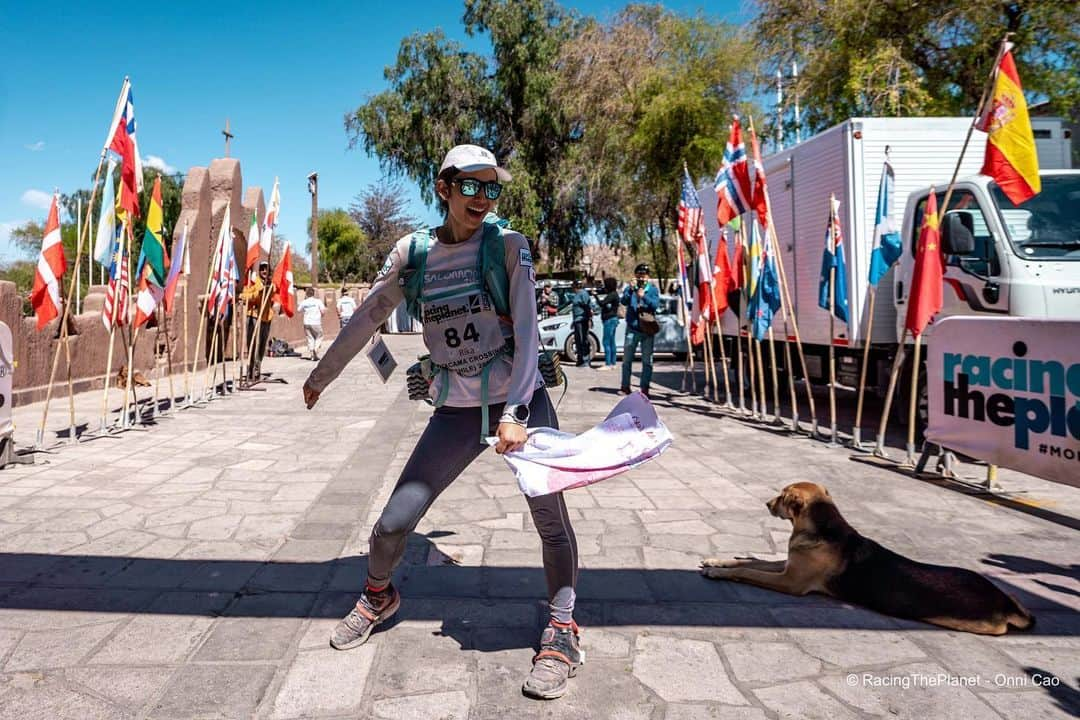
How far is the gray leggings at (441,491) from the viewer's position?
2889mm

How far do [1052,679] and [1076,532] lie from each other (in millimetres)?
2423

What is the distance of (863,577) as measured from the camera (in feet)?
11.6

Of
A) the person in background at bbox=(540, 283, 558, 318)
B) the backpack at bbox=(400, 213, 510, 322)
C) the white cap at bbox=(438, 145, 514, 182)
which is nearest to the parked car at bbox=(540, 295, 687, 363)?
the person in background at bbox=(540, 283, 558, 318)

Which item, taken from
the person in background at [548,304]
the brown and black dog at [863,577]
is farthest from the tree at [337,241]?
the brown and black dog at [863,577]

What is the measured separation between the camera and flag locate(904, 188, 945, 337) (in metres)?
6.67

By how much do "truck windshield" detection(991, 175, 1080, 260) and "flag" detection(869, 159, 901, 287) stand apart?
0.91 meters

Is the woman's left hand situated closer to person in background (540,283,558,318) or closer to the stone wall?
the stone wall

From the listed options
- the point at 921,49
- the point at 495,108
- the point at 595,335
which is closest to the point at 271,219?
the point at 595,335

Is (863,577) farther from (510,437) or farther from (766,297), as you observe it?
(766,297)

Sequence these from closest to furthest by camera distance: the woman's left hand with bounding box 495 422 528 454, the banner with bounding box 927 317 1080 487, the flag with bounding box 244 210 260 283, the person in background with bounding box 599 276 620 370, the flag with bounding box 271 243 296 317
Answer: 1. the woman's left hand with bounding box 495 422 528 454
2. the banner with bounding box 927 317 1080 487
3. the flag with bounding box 244 210 260 283
4. the flag with bounding box 271 243 296 317
5. the person in background with bounding box 599 276 620 370

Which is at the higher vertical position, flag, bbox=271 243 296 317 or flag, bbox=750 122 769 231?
flag, bbox=750 122 769 231

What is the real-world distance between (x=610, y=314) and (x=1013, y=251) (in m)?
8.74

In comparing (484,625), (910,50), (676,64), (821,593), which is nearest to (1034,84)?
(910,50)

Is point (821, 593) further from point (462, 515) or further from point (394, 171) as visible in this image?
point (394, 171)
